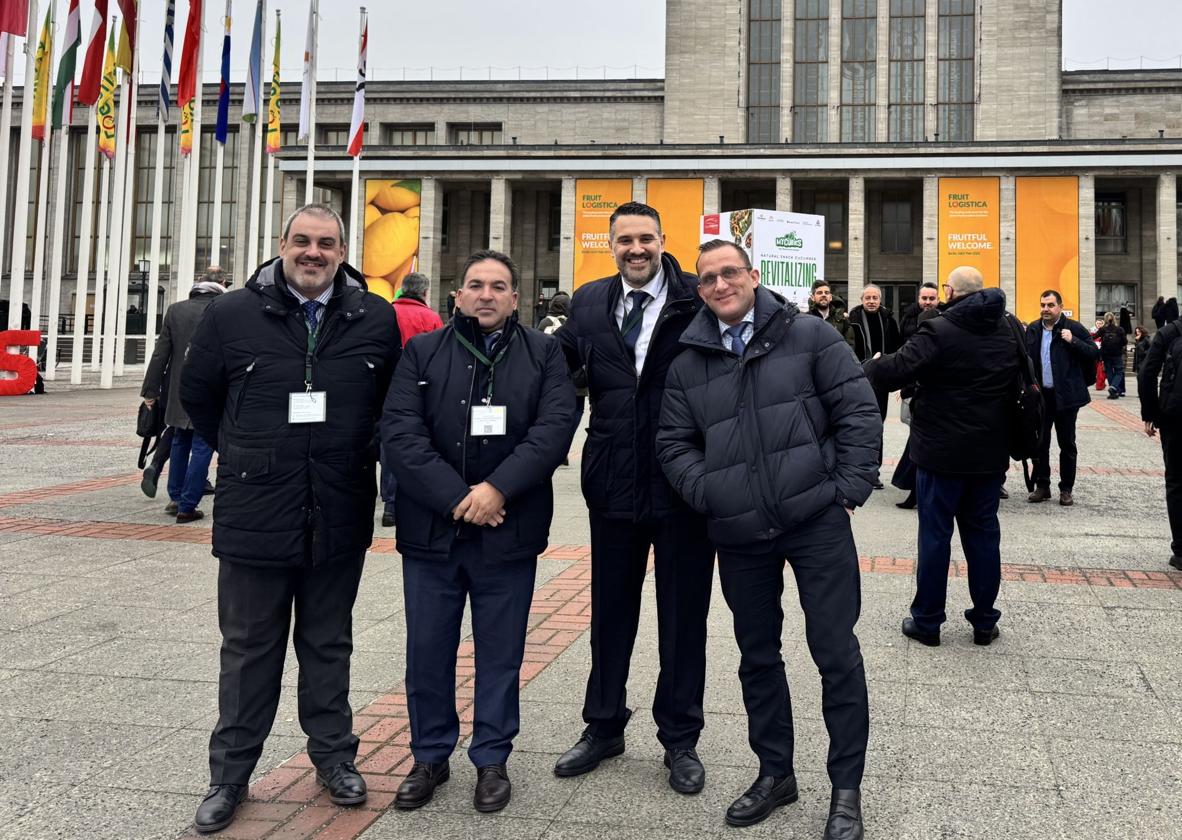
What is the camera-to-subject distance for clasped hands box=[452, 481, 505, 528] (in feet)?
12.1

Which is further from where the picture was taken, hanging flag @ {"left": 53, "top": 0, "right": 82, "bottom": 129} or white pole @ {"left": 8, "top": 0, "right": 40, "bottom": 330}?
hanging flag @ {"left": 53, "top": 0, "right": 82, "bottom": 129}

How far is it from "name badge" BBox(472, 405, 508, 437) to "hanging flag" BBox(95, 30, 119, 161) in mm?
27163

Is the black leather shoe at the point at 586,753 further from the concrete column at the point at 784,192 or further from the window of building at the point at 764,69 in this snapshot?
the window of building at the point at 764,69

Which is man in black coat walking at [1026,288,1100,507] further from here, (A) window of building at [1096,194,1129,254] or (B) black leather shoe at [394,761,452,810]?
(A) window of building at [1096,194,1129,254]

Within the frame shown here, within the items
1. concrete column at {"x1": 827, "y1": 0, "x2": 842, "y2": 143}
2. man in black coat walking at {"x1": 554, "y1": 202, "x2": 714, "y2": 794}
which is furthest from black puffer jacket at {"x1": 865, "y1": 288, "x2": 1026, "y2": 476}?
concrete column at {"x1": 827, "y1": 0, "x2": 842, "y2": 143}

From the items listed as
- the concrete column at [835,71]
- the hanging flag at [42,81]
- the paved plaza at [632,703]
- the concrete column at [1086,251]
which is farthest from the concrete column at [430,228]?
the paved plaza at [632,703]

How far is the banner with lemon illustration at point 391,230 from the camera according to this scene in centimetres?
5244

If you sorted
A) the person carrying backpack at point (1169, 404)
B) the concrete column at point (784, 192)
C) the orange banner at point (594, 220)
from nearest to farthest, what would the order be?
the person carrying backpack at point (1169, 404) → the orange banner at point (594, 220) → the concrete column at point (784, 192)

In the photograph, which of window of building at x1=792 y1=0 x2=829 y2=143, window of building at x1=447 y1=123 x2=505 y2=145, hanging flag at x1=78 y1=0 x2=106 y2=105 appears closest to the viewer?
hanging flag at x1=78 y1=0 x2=106 y2=105

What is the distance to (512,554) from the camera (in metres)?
3.83

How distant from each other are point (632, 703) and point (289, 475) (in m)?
2.05

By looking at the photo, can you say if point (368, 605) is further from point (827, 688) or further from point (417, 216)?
point (417, 216)

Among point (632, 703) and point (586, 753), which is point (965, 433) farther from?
point (586, 753)

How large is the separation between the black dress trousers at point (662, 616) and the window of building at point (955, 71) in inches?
2360
